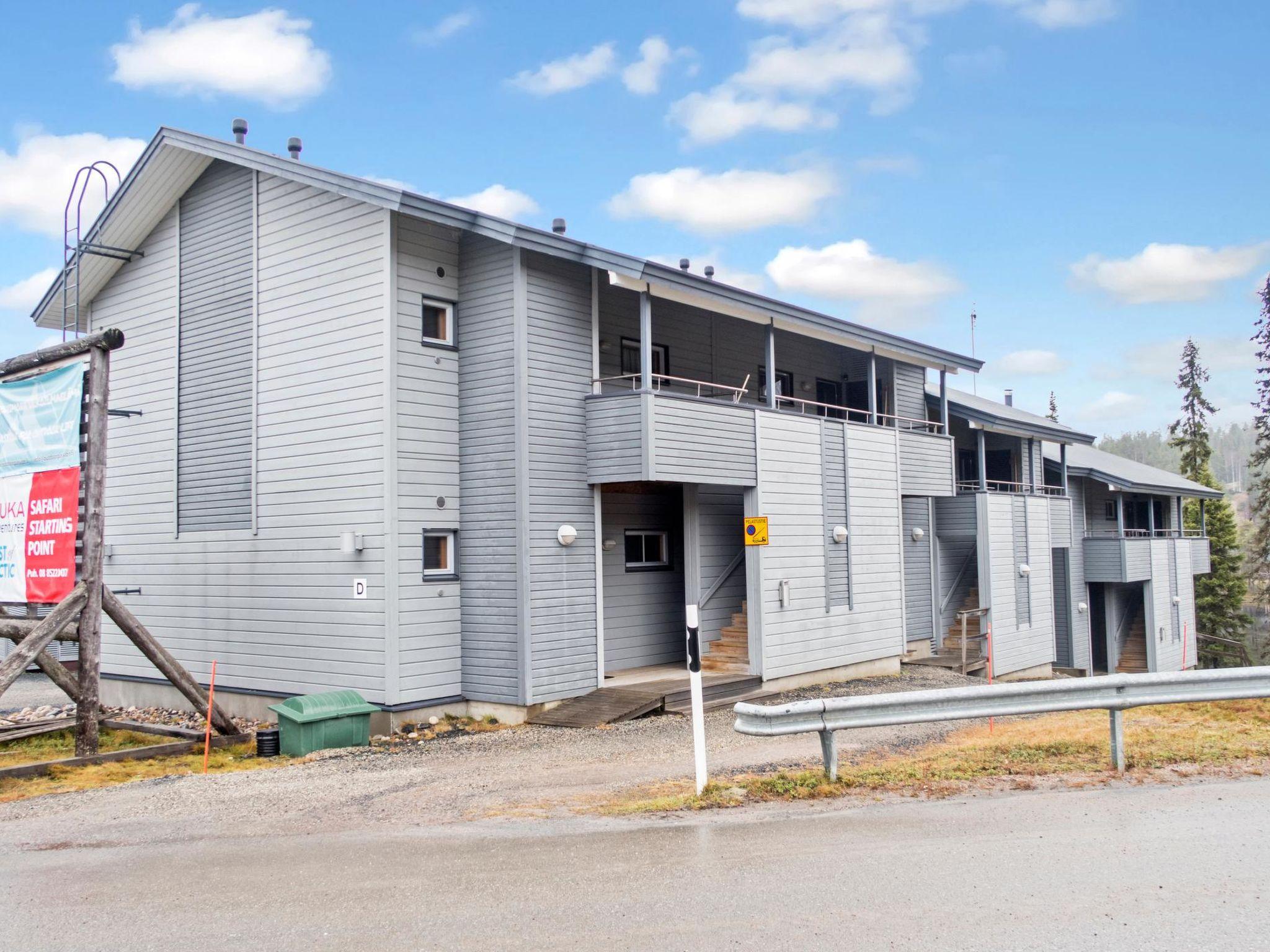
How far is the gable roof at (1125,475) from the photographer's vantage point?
106 ft

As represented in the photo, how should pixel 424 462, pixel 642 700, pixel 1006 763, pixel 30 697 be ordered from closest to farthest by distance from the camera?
pixel 1006 763
pixel 642 700
pixel 424 462
pixel 30 697

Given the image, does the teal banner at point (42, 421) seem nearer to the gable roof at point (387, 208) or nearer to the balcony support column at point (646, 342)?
the gable roof at point (387, 208)

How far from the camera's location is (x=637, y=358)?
18.1 metres

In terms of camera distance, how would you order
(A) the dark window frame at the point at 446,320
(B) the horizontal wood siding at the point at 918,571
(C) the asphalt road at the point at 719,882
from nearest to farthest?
(C) the asphalt road at the point at 719,882
(A) the dark window frame at the point at 446,320
(B) the horizontal wood siding at the point at 918,571

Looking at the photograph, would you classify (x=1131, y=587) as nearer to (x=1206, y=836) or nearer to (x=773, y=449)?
(x=773, y=449)

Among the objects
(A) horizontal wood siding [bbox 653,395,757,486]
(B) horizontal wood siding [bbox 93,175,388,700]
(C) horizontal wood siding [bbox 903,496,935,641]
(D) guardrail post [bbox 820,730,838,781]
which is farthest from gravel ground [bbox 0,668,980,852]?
(C) horizontal wood siding [bbox 903,496,935,641]

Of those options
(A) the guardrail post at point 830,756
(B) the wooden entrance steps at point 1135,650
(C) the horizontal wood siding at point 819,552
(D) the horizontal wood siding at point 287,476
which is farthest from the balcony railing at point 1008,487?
(A) the guardrail post at point 830,756

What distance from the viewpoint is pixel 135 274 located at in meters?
18.7

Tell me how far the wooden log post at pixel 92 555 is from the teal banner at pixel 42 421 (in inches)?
16.0

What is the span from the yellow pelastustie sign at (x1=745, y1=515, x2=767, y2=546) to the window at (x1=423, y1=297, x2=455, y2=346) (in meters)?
5.86

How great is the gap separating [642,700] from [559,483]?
333cm

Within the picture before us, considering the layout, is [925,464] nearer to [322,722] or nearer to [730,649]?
[730,649]

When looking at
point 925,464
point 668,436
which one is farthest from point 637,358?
point 925,464

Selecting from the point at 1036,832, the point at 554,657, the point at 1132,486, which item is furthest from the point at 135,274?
the point at 1132,486
